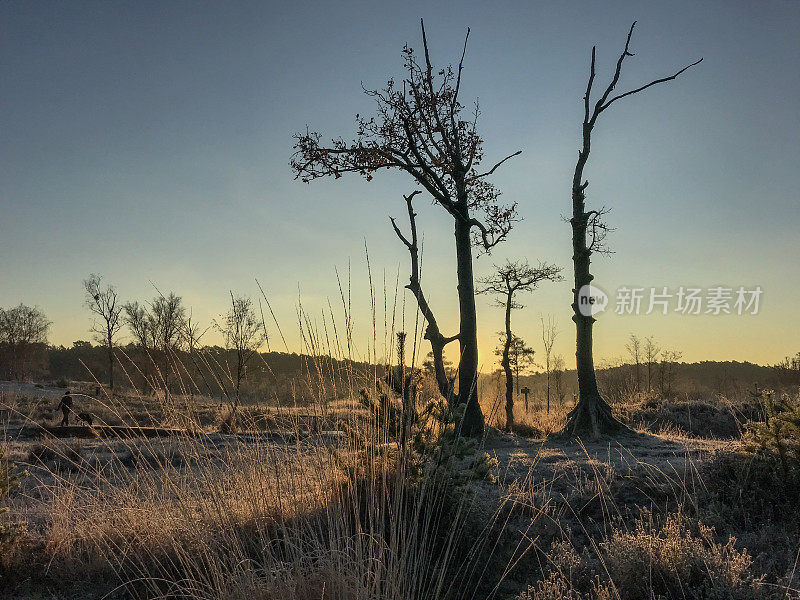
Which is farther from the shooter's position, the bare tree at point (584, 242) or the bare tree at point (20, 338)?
the bare tree at point (20, 338)

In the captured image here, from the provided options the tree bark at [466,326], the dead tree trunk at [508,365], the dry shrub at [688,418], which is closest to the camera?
the tree bark at [466,326]

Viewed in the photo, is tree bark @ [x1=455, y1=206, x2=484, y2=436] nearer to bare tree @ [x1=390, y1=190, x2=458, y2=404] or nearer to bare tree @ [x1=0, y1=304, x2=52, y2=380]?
bare tree @ [x1=390, y1=190, x2=458, y2=404]

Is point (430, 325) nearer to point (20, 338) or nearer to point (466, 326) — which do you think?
point (466, 326)

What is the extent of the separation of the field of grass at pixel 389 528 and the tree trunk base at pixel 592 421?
16.9 ft

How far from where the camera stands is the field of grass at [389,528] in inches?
147

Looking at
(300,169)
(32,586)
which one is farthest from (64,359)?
(32,586)

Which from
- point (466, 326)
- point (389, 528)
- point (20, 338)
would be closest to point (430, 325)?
point (466, 326)

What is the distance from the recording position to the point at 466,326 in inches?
468

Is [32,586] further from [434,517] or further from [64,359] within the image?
[64,359]

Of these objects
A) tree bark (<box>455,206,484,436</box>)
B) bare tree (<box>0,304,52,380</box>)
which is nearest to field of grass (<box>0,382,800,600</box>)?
tree bark (<box>455,206,484,436</box>)

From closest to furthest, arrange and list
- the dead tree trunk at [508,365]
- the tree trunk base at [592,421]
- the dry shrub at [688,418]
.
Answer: the tree trunk base at [592,421] → the dry shrub at [688,418] → the dead tree trunk at [508,365]

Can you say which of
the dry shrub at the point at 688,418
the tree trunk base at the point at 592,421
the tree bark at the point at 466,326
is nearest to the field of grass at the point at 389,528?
the tree bark at the point at 466,326

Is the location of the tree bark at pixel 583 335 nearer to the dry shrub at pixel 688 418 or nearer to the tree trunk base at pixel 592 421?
the tree trunk base at pixel 592 421

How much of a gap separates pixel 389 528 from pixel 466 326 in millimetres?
6958
